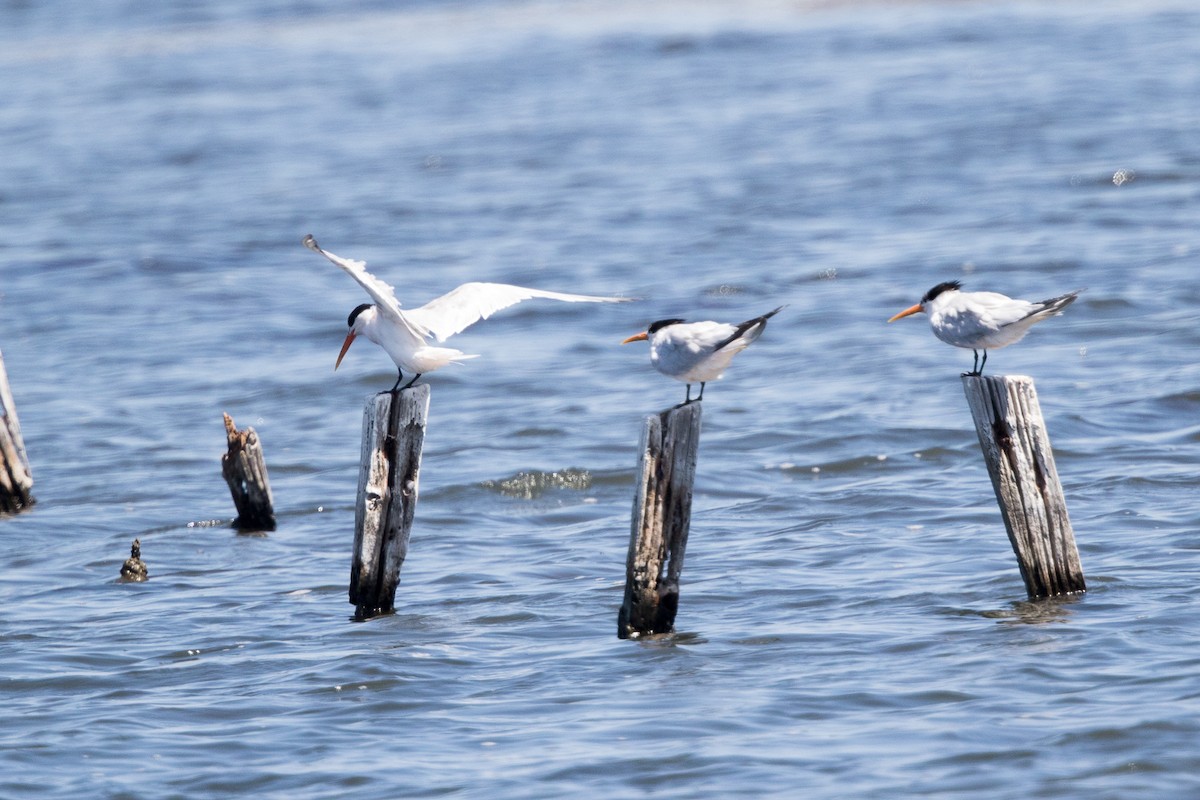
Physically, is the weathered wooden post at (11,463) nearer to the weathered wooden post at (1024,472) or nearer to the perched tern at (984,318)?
the perched tern at (984,318)

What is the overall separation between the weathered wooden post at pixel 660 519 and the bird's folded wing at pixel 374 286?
56.2 inches

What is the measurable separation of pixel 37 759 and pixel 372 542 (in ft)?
7.00

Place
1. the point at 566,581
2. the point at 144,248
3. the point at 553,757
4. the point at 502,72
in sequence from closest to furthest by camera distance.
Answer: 1. the point at 553,757
2. the point at 566,581
3. the point at 144,248
4. the point at 502,72

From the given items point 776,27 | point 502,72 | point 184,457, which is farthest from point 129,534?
point 776,27

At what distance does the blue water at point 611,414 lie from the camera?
23.9 ft

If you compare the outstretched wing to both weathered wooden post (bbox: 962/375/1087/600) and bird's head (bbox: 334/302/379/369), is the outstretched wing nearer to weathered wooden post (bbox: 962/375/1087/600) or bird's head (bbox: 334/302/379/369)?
bird's head (bbox: 334/302/379/369)

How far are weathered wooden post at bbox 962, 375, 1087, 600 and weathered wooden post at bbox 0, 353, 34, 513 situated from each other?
24.5ft

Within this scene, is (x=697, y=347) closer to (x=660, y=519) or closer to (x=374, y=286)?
(x=660, y=519)

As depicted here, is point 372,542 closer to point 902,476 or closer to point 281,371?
point 902,476

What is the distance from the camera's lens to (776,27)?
123 ft

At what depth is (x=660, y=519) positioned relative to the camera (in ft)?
26.0

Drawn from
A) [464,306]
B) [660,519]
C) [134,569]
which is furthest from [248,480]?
[660,519]

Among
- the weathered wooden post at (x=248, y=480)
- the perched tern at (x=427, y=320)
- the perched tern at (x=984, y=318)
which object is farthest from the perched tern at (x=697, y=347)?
the weathered wooden post at (x=248, y=480)

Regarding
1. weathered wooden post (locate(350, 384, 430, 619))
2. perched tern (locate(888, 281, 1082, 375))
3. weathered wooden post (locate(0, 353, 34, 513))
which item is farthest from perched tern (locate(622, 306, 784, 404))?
weathered wooden post (locate(0, 353, 34, 513))
